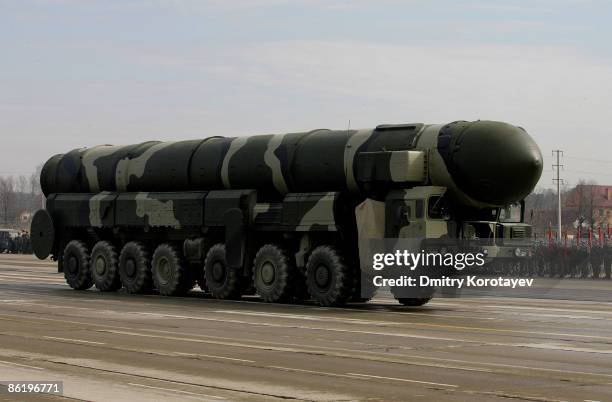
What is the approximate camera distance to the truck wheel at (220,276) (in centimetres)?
2878

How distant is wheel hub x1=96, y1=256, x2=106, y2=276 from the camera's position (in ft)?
107

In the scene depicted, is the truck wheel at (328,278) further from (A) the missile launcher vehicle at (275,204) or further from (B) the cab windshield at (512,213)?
(B) the cab windshield at (512,213)

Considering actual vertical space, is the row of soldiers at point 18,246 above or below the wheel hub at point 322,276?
below

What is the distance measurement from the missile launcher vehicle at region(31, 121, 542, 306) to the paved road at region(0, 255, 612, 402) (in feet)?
4.48

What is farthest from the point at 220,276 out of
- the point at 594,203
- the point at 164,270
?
the point at 594,203

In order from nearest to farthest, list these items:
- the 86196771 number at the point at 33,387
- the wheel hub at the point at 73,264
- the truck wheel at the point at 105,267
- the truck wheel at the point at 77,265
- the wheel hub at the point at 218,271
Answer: the 86196771 number at the point at 33,387, the wheel hub at the point at 218,271, the truck wheel at the point at 105,267, the truck wheel at the point at 77,265, the wheel hub at the point at 73,264

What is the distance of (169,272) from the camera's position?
1207 inches

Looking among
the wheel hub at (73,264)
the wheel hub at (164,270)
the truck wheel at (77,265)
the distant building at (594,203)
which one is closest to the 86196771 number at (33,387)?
the wheel hub at (164,270)

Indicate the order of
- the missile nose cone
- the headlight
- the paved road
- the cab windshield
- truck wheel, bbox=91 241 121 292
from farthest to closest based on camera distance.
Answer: truck wheel, bbox=91 241 121 292, the cab windshield, the headlight, the missile nose cone, the paved road

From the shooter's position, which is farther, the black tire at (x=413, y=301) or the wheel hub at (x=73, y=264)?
the wheel hub at (x=73, y=264)

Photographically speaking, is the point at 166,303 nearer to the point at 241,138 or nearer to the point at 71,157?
the point at 241,138

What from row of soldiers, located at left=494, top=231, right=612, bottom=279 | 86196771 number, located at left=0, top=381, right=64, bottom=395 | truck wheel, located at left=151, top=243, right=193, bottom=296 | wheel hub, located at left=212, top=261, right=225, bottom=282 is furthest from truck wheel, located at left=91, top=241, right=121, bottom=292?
86196771 number, located at left=0, top=381, right=64, bottom=395

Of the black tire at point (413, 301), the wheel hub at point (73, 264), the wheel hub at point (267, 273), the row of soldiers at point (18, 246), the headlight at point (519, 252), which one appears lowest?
the row of soldiers at point (18, 246)

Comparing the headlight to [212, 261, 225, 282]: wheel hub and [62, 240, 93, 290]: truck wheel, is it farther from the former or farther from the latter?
[62, 240, 93, 290]: truck wheel
